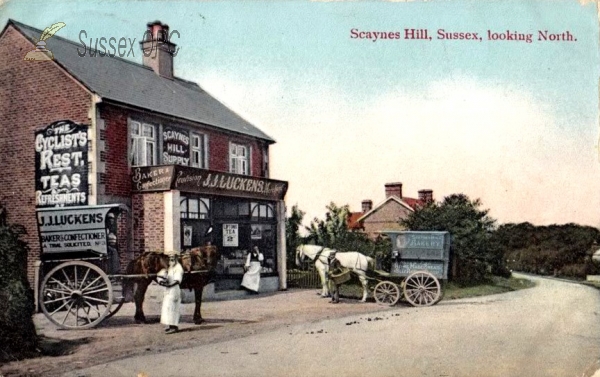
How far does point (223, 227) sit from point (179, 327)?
1.26m

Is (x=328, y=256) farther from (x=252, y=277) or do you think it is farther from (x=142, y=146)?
(x=142, y=146)

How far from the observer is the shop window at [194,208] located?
673cm

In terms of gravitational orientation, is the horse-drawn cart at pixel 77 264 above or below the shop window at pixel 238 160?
below

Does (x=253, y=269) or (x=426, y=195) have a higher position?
(x=426, y=195)

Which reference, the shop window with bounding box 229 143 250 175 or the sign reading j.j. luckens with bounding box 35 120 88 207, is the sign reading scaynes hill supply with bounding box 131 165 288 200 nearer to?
the shop window with bounding box 229 143 250 175

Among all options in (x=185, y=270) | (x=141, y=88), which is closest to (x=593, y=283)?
(x=185, y=270)

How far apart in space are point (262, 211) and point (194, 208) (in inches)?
32.3

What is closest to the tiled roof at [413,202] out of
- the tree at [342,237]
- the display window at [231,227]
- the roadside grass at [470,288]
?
the tree at [342,237]

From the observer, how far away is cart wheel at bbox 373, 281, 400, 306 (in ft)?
25.7

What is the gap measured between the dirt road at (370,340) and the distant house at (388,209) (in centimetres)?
93

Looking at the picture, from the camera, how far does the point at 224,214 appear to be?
7328mm

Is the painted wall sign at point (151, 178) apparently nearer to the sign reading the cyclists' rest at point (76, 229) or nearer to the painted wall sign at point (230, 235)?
the sign reading the cyclists' rest at point (76, 229)

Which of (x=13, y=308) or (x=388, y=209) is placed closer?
(x=13, y=308)

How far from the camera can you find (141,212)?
6.43 m
